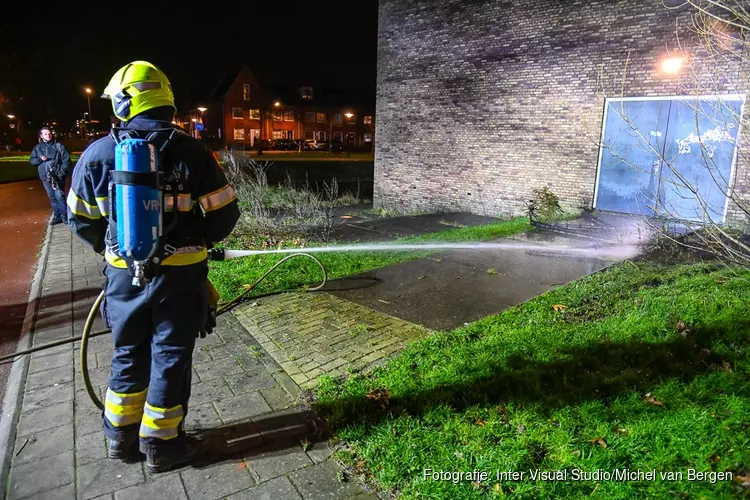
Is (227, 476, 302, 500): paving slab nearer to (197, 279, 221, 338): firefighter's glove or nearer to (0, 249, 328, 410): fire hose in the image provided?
(197, 279, 221, 338): firefighter's glove

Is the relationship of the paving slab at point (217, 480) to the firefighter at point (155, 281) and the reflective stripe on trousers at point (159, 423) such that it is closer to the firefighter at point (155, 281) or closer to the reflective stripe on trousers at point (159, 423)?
the firefighter at point (155, 281)

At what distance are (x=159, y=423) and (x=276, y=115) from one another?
6207 cm

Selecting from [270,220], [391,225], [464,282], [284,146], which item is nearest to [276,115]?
[284,146]

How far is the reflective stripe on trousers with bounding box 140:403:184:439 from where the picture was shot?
2.77 metres

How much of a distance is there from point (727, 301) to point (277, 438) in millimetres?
4816

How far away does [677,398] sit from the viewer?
3.40 m

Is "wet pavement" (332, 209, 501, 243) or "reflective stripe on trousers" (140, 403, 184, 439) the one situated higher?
"reflective stripe on trousers" (140, 403, 184, 439)

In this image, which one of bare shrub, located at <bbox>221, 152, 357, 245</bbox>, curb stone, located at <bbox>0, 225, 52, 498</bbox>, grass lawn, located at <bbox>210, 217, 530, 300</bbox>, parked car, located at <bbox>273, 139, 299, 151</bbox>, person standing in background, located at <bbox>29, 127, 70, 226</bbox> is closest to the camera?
curb stone, located at <bbox>0, 225, 52, 498</bbox>

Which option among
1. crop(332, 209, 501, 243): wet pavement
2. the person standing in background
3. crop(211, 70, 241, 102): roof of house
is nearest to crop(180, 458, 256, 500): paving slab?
crop(332, 209, 501, 243): wet pavement

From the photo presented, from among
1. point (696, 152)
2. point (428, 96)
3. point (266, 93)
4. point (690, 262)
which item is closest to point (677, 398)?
point (690, 262)

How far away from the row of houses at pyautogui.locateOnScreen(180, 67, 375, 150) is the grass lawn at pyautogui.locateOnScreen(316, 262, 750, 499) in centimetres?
5055


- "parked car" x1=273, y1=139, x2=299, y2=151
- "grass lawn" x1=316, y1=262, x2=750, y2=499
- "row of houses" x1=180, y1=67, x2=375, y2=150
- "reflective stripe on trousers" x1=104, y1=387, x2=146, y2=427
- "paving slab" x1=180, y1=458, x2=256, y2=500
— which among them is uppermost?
"row of houses" x1=180, y1=67, x2=375, y2=150

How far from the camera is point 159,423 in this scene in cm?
277

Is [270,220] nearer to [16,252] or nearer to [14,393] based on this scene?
[16,252]
